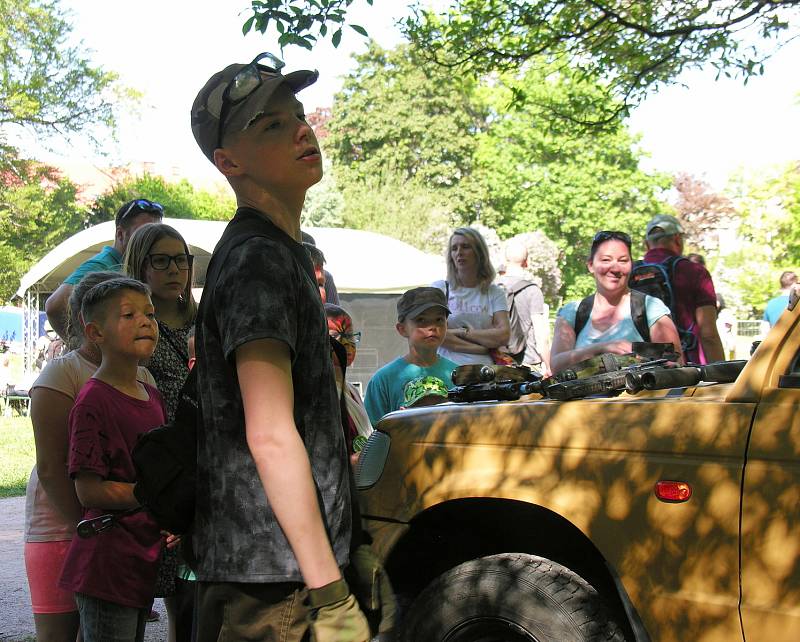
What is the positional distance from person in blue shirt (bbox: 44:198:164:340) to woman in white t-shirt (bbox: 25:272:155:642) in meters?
0.76

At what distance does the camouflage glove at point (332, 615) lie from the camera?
1.88 m

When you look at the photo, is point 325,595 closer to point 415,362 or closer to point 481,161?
point 415,362

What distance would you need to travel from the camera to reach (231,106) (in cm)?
219

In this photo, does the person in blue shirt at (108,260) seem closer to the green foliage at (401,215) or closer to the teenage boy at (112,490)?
the teenage boy at (112,490)

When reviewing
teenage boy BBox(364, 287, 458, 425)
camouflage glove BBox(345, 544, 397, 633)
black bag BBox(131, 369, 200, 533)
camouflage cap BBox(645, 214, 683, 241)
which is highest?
camouflage cap BBox(645, 214, 683, 241)

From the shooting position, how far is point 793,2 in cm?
819

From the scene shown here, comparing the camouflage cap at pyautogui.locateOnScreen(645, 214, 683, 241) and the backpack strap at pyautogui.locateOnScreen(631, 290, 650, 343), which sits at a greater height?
the camouflage cap at pyautogui.locateOnScreen(645, 214, 683, 241)

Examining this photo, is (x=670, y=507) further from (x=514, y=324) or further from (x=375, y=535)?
(x=514, y=324)

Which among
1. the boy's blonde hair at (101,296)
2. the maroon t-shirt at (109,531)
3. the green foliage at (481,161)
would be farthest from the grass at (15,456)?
the green foliage at (481,161)

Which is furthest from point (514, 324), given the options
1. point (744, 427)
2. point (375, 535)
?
point (744, 427)

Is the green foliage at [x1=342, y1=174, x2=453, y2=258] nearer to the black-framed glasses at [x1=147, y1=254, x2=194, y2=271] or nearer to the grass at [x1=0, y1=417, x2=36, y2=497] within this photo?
the grass at [x1=0, y1=417, x2=36, y2=497]

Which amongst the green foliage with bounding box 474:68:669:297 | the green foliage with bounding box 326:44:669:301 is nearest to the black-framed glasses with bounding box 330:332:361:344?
the green foliage with bounding box 326:44:669:301

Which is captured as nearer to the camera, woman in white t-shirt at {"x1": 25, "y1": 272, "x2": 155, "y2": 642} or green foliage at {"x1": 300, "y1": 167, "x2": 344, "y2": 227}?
woman in white t-shirt at {"x1": 25, "y1": 272, "x2": 155, "y2": 642}

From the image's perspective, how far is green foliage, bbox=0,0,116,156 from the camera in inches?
1331
